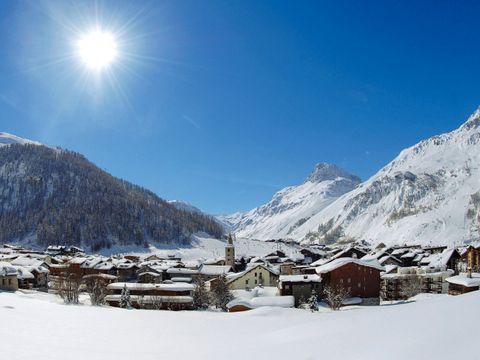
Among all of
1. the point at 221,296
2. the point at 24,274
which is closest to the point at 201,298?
the point at 221,296

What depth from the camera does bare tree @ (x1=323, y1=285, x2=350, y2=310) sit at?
45.4 metres

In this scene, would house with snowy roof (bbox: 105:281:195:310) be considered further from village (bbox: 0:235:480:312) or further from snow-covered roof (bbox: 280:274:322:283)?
snow-covered roof (bbox: 280:274:322:283)

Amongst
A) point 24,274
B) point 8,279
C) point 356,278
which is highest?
point 24,274

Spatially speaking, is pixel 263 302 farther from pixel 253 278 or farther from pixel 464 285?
pixel 253 278

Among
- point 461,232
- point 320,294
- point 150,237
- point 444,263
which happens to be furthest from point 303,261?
point 461,232

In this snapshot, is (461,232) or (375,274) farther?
(461,232)

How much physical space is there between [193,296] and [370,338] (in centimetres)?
4331

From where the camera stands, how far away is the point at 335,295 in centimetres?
4966

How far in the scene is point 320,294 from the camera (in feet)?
180

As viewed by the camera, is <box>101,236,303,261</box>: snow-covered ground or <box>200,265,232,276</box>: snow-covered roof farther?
<box>101,236,303,261</box>: snow-covered ground

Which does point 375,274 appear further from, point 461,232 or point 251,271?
point 461,232

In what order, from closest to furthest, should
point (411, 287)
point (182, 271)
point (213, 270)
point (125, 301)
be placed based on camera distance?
point (125, 301)
point (411, 287)
point (182, 271)
point (213, 270)

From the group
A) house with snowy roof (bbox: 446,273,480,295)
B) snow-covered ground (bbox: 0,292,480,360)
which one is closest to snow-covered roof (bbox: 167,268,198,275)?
house with snowy roof (bbox: 446,273,480,295)

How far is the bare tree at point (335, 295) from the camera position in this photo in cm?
4541
